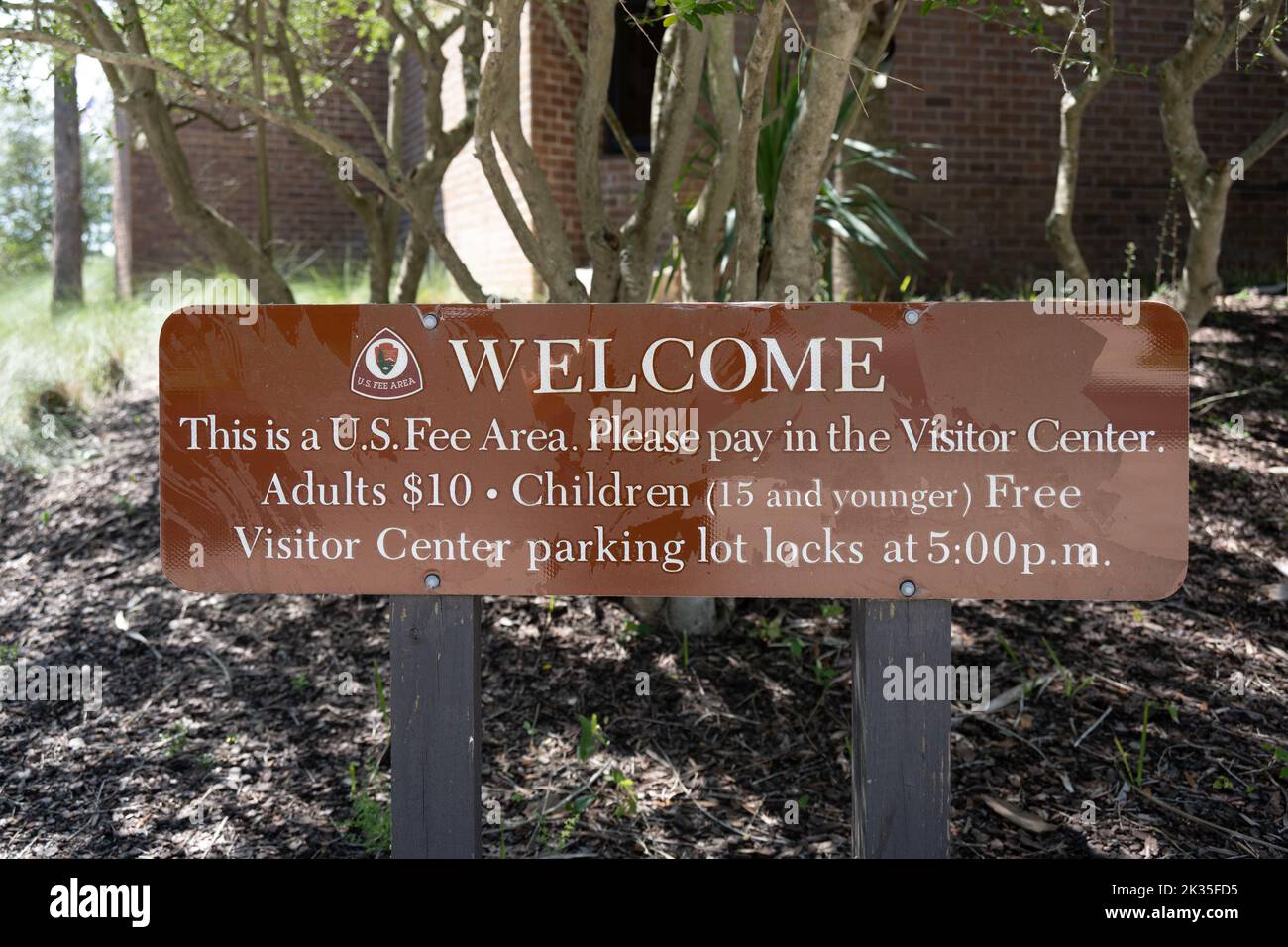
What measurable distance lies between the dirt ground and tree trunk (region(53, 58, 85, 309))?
325 inches

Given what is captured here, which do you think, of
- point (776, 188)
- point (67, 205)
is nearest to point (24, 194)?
point (67, 205)

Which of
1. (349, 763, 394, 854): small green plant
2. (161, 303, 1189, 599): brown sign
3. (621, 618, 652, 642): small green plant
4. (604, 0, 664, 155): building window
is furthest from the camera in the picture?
(604, 0, 664, 155): building window

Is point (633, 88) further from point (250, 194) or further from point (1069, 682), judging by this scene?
point (1069, 682)

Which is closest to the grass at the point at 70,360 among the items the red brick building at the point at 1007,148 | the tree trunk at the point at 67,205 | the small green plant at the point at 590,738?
the tree trunk at the point at 67,205

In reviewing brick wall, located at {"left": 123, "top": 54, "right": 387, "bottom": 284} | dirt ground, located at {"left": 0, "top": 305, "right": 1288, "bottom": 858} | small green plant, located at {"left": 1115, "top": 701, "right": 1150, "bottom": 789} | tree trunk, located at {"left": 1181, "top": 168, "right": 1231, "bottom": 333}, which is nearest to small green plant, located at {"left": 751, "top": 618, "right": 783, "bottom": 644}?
dirt ground, located at {"left": 0, "top": 305, "right": 1288, "bottom": 858}

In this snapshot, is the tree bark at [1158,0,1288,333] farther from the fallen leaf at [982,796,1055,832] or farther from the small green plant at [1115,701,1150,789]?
the fallen leaf at [982,796,1055,832]

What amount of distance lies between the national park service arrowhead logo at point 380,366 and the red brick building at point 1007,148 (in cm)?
645

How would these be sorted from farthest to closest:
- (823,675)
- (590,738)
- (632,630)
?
(632,630) → (823,675) → (590,738)

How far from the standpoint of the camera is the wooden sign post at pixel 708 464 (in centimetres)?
237

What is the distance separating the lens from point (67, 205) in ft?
42.4

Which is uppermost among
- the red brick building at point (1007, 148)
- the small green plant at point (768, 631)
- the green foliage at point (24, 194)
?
the green foliage at point (24, 194)

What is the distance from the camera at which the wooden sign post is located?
2.37 m

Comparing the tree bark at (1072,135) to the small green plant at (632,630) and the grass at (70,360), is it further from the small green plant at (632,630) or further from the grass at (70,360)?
the grass at (70,360)

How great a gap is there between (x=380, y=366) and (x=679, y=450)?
63 cm
